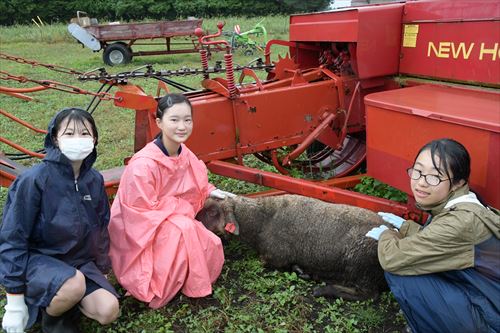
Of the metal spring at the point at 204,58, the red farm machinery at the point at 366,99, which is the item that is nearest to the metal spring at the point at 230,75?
the red farm machinery at the point at 366,99

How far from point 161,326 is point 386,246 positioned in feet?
5.13

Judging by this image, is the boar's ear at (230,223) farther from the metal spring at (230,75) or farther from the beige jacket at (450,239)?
the beige jacket at (450,239)

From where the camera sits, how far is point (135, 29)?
634 inches

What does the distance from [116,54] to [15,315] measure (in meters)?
14.8

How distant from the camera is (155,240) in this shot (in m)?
3.27

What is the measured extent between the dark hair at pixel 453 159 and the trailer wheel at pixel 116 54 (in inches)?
595

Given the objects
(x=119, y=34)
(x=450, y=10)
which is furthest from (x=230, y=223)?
(x=119, y=34)

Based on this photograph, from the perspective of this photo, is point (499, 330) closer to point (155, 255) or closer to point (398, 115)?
point (398, 115)

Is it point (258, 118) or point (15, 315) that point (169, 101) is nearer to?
point (258, 118)

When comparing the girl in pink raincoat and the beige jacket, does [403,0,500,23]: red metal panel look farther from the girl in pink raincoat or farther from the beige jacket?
the girl in pink raincoat

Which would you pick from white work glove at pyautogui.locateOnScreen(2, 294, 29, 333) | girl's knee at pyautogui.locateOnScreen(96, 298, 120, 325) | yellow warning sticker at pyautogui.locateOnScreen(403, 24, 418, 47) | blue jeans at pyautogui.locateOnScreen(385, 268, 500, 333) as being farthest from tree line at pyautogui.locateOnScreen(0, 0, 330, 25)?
blue jeans at pyautogui.locateOnScreen(385, 268, 500, 333)

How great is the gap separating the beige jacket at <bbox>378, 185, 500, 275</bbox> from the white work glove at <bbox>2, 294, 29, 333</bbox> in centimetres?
216

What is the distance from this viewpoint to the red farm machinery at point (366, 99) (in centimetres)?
306

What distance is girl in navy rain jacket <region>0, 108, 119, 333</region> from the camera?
8.87ft
